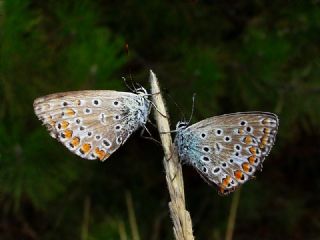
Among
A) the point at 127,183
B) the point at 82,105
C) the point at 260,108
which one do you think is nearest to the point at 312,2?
the point at 260,108

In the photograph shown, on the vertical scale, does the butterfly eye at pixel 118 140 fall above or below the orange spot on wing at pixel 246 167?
above

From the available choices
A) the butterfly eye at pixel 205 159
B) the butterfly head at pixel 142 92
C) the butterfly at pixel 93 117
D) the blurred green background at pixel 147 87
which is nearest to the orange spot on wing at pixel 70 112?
the butterfly at pixel 93 117

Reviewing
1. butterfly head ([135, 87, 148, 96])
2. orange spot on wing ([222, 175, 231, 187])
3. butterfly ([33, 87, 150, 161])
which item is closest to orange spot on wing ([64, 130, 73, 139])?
butterfly ([33, 87, 150, 161])

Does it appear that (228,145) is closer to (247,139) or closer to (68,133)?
(247,139)

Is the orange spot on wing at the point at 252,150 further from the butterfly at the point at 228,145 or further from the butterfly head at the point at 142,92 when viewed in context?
the butterfly head at the point at 142,92

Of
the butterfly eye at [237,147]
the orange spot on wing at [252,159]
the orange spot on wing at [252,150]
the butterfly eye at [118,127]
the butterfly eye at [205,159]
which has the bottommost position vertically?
the orange spot on wing at [252,159]

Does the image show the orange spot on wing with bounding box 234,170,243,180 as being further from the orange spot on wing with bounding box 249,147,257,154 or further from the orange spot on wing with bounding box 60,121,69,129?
the orange spot on wing with bounding box 60,121,69,129
